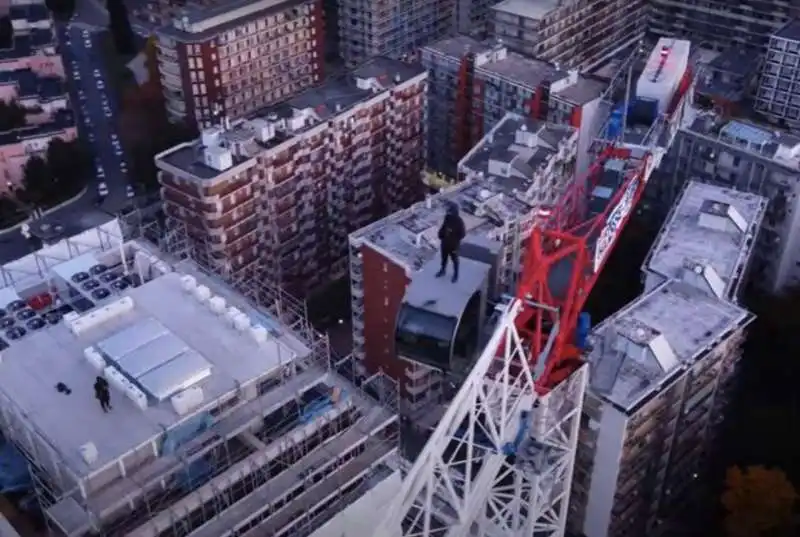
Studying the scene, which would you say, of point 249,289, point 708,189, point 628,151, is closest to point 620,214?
point 628,151

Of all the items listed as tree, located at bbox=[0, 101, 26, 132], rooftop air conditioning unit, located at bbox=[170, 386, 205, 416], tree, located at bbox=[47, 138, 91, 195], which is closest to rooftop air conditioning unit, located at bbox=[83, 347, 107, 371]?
rooftop air conditioning unit, located at bbox=[170, 386, 205, 416]

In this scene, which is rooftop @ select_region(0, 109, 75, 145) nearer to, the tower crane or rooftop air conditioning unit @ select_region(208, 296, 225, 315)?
rooftop air conditioning unit @ select_region(208, 296, 225, 315)

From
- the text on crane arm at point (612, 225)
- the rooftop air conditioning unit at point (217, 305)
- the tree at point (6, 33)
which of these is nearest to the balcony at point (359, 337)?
the text on crane arm at point (612, 225)

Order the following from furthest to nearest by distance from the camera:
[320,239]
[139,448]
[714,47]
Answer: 1. [714,47]
2. [320,239]
3. [139,448]

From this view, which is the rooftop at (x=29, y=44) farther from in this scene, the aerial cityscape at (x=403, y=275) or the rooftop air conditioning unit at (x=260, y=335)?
the rooftop air conditioning unit at (x=260, y=335)

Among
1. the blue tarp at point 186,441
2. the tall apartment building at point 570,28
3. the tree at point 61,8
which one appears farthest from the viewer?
the tree at point 61,8

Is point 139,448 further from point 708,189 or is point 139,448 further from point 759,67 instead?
point 759,67
